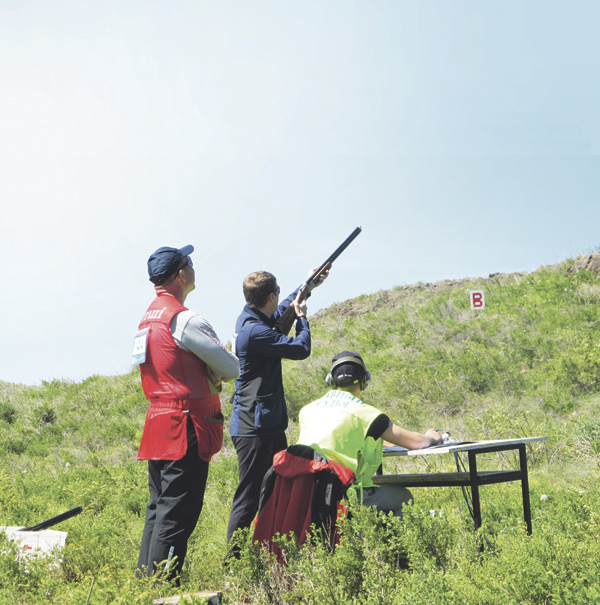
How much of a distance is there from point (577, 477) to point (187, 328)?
15.8 ft

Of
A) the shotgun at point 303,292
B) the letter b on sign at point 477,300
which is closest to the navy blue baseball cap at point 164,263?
the shotgun at point 303,292

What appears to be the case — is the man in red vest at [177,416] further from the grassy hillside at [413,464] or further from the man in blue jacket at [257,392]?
the man in blue jacket at [257,392]

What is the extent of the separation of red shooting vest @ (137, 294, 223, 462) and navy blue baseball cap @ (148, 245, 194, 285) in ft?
0.70

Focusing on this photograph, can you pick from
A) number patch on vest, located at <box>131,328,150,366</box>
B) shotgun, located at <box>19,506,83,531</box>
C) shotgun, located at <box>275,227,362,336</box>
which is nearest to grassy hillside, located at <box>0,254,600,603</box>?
shotgun, located at <box>19,506,83,531</box>

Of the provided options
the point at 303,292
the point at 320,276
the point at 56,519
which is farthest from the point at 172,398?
the point at 320,276

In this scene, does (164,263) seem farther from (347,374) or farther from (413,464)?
(413,464)

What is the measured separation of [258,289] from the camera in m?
4.05

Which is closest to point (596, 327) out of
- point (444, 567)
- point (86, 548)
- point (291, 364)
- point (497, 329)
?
point (497, 329)

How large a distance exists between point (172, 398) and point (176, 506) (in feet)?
1.86

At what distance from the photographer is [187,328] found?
3.31 meters

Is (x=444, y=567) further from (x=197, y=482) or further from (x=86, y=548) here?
(x=86, y=548)

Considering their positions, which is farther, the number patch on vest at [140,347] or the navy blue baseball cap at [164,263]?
the navy blue baseball cap at [164,263]

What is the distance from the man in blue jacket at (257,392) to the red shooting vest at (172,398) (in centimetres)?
44

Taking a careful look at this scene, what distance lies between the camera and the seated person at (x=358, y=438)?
11.6 feet
